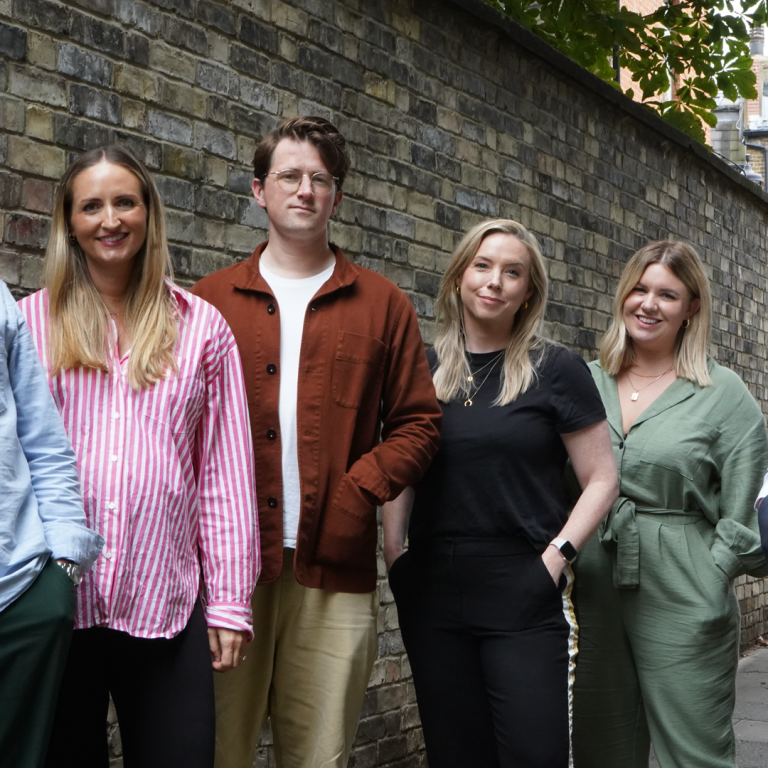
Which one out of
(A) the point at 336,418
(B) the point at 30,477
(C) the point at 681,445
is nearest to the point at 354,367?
(A) the point at 336,418

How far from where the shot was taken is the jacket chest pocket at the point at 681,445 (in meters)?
3.53

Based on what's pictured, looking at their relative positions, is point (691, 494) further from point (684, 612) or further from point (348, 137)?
point (348, 137)

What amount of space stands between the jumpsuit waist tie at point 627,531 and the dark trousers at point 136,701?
60.4 inches

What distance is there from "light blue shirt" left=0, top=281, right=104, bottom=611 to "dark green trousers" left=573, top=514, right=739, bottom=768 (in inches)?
71.5

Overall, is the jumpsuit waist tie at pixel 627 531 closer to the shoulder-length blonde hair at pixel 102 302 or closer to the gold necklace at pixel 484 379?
the gold necklace at pixel 484 379

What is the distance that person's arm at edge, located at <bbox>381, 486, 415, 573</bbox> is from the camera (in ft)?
10.7

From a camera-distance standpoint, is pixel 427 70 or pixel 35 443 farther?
pixel 427 70

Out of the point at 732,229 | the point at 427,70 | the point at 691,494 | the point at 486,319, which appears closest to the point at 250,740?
the point at 486,319

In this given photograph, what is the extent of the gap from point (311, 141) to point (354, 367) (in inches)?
23.0

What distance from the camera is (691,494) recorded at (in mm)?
3535

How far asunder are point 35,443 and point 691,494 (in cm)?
210

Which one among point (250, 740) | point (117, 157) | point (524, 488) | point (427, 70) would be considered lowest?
point (250, 740)

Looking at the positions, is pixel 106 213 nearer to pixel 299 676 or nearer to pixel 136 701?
pixel 136 701

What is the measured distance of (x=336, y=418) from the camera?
2.84 metres
